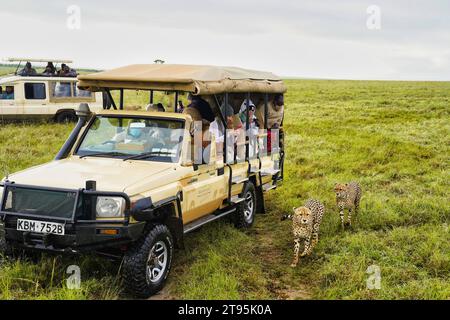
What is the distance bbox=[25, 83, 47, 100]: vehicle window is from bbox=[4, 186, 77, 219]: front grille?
13.7m

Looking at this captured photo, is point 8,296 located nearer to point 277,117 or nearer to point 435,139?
point 277,117

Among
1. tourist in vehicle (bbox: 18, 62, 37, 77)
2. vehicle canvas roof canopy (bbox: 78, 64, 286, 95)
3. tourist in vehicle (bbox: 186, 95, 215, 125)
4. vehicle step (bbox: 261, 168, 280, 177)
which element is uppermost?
tourist in vehicle (bbox: 18, 62, 37, 77)

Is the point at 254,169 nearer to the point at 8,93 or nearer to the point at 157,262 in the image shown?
the point at 157,262

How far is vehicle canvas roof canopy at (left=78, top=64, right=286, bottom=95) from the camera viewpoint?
5.96 meters

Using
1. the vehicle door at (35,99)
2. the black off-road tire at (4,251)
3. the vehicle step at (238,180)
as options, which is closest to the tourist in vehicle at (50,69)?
the vehicle door at (35,99)

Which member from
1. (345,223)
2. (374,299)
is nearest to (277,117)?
(345,223)

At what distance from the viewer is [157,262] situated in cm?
525

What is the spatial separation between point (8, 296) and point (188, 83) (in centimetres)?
295

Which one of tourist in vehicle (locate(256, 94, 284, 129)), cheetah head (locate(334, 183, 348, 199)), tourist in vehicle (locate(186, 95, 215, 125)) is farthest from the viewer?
tourist in vehicle (locate(256, 94, 284, 129))

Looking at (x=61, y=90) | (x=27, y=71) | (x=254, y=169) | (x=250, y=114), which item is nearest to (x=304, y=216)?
(x=254, y=169)

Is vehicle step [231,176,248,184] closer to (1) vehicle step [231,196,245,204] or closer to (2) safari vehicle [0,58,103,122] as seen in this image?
(1) vehicle step [231,196,245,204]

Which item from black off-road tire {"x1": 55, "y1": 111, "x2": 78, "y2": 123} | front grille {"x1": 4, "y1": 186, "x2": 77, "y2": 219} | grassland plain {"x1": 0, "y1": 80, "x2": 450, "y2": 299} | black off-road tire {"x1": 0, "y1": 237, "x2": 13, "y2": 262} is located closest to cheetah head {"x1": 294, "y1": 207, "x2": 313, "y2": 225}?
grassland plain {"x1": 0, "y1": 80, "x2": 450, "y2": 299}

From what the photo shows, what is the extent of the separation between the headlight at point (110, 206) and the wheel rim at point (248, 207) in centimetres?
317

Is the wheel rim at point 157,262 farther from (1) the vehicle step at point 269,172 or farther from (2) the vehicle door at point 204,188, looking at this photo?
(1) the vehicle step at point 269,172
